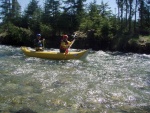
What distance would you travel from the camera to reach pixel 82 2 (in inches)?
1596

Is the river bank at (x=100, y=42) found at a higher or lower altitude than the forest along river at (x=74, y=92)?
higher

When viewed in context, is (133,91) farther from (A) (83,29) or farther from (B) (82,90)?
(A) (83,29)

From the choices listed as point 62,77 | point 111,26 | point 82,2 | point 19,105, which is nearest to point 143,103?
point 19,105

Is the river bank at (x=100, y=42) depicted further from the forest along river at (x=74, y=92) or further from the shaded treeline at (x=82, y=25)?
the forest along river at (x=74, y=92)

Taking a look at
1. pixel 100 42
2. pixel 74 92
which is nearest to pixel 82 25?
pixel 100 42

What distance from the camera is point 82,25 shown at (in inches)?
1323

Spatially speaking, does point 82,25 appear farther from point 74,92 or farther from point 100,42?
point 74,92

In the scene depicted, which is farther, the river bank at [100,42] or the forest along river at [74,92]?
the river bank at [100,42]

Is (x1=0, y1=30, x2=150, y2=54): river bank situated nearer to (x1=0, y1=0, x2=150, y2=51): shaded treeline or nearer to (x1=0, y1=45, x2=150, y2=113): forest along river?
(x1=0, y1=0, x2=150, y2=51): shaded treeline

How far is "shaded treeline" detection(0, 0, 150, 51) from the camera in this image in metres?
30.9

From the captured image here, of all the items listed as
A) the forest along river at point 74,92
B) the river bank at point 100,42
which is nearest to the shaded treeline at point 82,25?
the river bank at point 100,42

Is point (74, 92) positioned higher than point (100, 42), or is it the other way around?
point (100, 42)

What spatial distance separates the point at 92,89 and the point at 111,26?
24009 millimetres

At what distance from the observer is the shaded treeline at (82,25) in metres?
30.9
